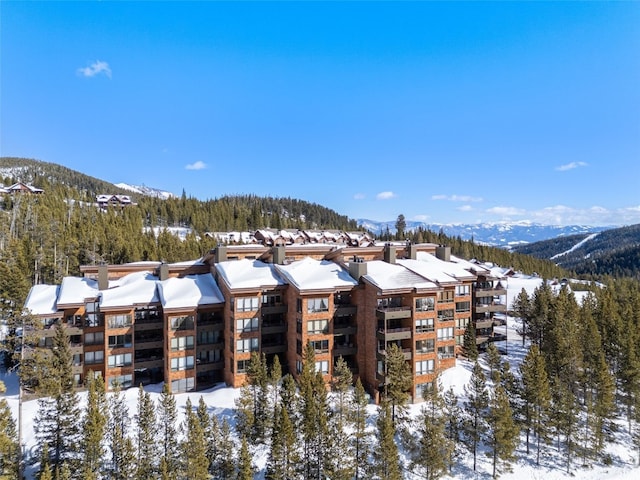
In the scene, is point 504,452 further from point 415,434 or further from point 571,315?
point 571,315

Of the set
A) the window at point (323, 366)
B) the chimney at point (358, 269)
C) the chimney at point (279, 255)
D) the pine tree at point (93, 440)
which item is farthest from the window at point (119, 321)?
the chimney at point (358, 269)

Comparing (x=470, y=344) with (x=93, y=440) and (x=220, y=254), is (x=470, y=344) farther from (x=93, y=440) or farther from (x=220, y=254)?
(x=93, y=440)

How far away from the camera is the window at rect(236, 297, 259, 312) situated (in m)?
45.7

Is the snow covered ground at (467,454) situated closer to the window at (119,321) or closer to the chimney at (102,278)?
the window at (119,321)

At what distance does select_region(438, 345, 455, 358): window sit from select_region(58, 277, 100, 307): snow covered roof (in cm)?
4243

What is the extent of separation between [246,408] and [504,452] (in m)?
24.7

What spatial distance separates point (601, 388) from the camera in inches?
1622

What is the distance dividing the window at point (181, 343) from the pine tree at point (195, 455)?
53.9 feet

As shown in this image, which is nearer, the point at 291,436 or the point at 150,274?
the point at 291,436

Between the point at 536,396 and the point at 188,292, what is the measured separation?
40889 millimetres

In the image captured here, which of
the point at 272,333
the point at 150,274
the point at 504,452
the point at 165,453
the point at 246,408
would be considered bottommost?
the point at 504,452

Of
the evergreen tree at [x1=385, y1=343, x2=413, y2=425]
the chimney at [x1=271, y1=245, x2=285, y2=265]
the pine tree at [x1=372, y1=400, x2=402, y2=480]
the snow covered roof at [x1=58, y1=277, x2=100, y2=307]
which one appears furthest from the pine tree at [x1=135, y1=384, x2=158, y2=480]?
the chimney at [x1=271, y1=245, x2=285, y2=265]

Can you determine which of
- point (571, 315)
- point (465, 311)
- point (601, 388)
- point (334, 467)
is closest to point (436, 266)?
point (465, 311)

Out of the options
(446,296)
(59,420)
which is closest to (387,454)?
(446,296)
